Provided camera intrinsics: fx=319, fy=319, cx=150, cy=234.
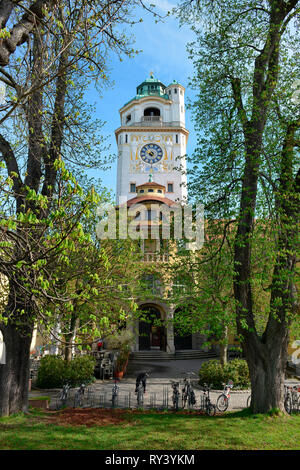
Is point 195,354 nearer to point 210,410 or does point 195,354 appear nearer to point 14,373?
point 210,410

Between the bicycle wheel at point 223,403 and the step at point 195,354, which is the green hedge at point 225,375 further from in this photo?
the step at point 195,354

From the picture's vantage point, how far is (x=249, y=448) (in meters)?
6.75

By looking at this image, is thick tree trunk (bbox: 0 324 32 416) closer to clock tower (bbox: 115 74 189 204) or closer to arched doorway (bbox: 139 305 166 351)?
arched doorway (bbox: 139 305 166 351)

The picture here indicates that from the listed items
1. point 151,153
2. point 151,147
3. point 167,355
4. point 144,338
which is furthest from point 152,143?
point 167,355

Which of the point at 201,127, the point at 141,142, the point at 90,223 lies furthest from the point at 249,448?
the point at 141,142

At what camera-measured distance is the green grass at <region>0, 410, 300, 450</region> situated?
6.79 m

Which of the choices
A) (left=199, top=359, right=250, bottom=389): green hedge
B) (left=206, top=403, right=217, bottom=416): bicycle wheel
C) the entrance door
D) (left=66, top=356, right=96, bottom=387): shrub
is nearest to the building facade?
the entrance door

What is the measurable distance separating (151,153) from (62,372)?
36466mm

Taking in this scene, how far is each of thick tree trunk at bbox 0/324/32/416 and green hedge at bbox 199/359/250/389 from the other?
1060cm

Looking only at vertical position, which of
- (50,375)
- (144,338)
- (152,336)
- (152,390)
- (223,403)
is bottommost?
(152,390)

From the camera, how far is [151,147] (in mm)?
47344

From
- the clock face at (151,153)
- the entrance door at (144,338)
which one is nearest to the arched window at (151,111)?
the clock face at (151,153)
